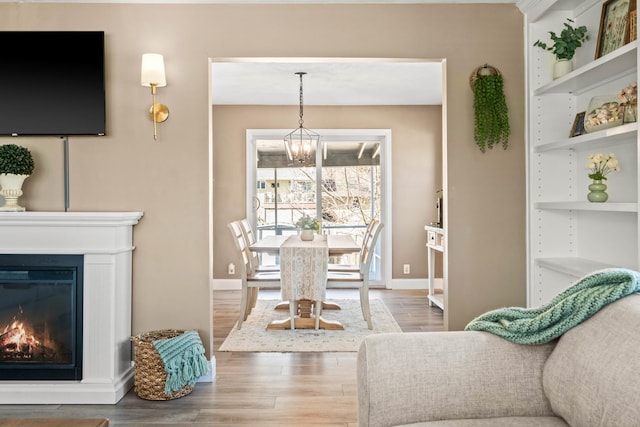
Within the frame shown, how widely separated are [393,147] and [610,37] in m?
4.14

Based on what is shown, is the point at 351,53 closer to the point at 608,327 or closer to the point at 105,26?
the point at 105,26

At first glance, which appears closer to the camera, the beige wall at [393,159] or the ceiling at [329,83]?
the ceiling at [329,83]

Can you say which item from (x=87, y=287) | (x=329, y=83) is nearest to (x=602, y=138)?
(x=87, y=287)

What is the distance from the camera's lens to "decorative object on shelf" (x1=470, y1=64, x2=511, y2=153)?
3.09 metres

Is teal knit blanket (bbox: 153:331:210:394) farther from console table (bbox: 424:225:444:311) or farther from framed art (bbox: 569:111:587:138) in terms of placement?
console table (bbox: 424:225:444:311)

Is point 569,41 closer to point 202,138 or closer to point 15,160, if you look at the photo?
point 202,138

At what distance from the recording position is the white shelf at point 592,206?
7.16 feet

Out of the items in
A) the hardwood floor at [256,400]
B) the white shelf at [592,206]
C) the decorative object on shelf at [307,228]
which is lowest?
the hardwood floor at [256,400]

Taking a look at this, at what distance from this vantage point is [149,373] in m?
2.85

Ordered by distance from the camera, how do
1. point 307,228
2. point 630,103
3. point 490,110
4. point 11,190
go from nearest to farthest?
1. point 630,103
2. point 11,190
3. point 490,110
4. point 307,228

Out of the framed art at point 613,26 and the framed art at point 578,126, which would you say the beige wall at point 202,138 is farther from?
the framed art at point 613,26

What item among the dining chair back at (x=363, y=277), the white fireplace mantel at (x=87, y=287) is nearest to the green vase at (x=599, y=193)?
the dining chair back at (x=363, y=277)

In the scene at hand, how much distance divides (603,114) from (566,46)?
1.78ft

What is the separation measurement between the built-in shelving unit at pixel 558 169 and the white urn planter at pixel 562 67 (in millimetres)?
61
